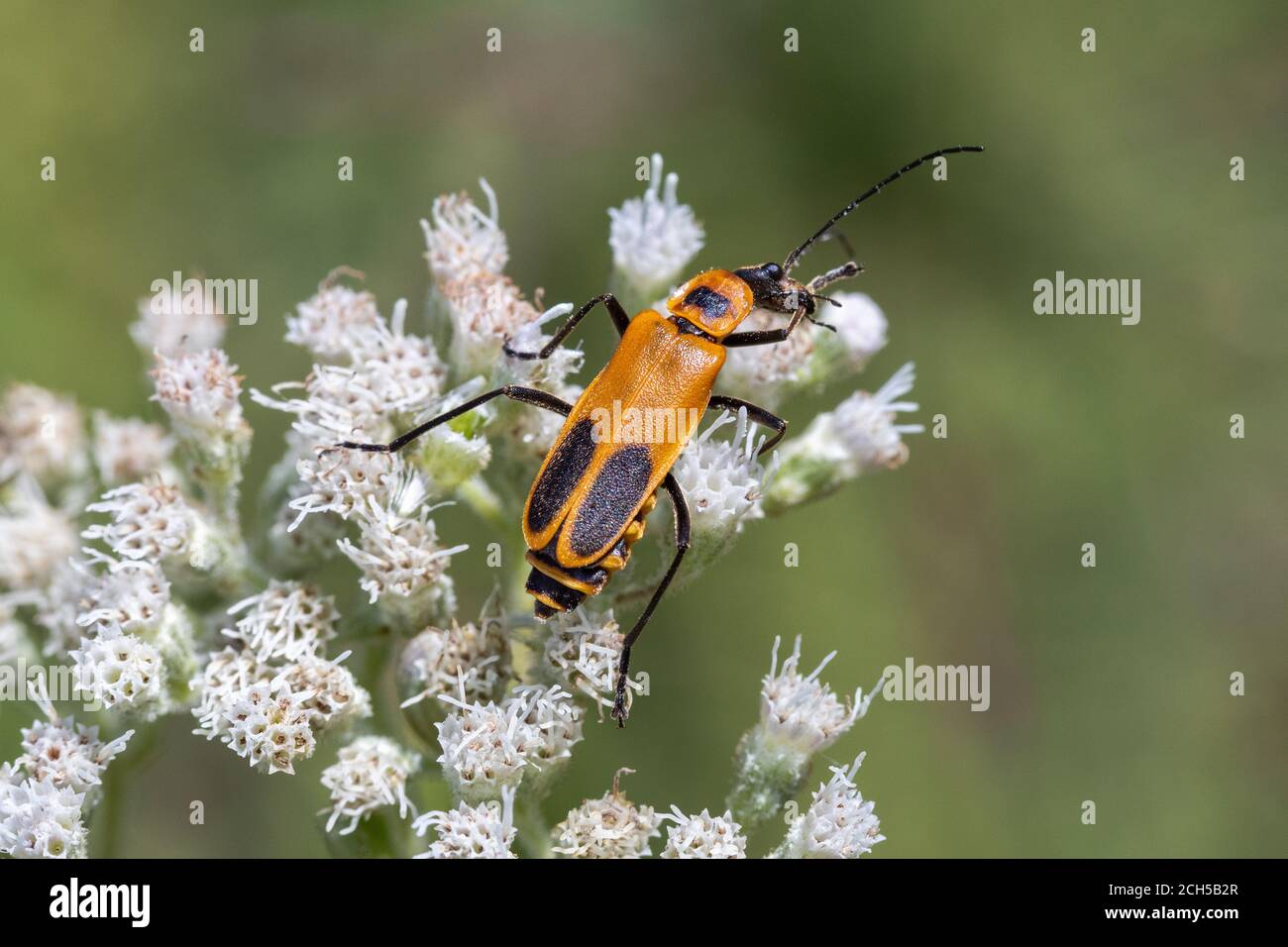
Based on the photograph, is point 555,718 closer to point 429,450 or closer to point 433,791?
point 433,791

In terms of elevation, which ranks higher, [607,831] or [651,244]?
[651,244]

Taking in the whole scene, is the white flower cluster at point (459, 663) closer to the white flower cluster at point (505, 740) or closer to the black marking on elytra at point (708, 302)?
the white flower cluster at point (505, 740)

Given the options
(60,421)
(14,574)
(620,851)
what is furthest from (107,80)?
(620,851)

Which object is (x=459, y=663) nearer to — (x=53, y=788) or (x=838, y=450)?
(x=53, y=788)

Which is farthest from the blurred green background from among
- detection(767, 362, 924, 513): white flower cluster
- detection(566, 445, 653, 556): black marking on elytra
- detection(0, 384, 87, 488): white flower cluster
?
detection(566, 445, 653, 556): black marking on elytra

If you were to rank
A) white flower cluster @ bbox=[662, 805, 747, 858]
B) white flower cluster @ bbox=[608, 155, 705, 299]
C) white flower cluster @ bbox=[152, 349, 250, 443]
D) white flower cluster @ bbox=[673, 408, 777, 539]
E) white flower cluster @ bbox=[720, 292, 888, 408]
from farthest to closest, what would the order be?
white flower cluster @ bbox=[608, 155, 705, 299]
white flower cluster @ bbox=[720, 292, 888, 408]
white flower cluster @ bbox=[152, 349, 250, 443]
white flower cluster @ bbox=[673, 408, 777, 539]
white flower cluster @ bbox=[662, 805, 747, 858]

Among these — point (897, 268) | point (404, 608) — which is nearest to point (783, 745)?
point (404, 608)

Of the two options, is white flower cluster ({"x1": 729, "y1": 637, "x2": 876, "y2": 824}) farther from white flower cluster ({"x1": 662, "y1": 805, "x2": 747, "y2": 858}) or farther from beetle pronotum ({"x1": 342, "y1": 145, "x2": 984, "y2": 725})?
beetle pronotum ({"x1": 342, "y1": 145, "x2": 984, "y2": 725})
